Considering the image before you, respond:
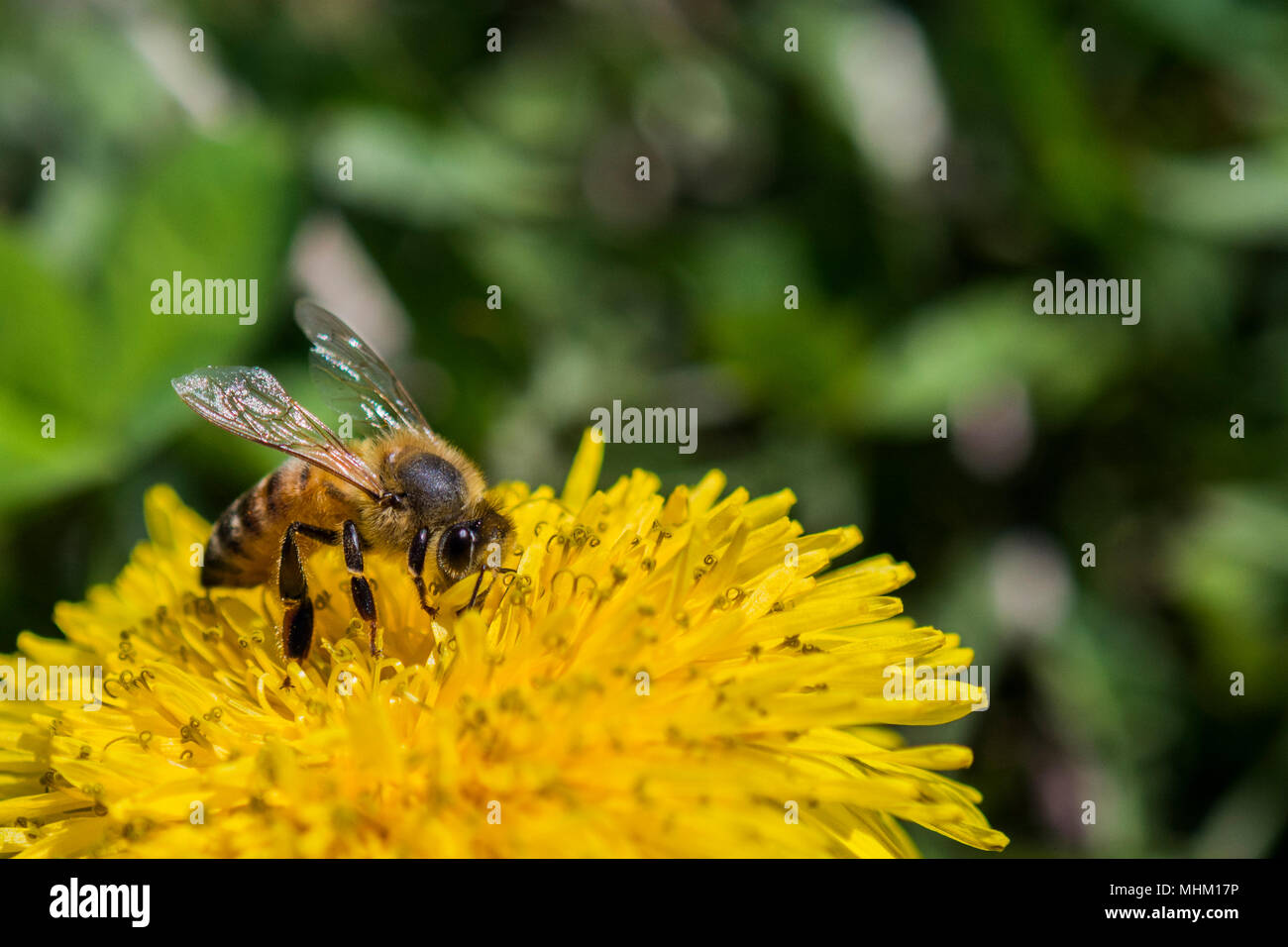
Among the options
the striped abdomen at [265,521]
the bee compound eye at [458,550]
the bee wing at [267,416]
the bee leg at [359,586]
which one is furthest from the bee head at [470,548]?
the striped abdomen at [265,521]

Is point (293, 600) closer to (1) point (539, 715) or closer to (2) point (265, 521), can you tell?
(2) point (265, 521)

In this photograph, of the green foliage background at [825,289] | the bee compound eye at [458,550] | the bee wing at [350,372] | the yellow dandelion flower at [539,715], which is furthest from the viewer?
the green foliage background at [825,289]

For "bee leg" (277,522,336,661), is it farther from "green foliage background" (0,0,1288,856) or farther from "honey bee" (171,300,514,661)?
"green foliage background" (0,0,1288,856)

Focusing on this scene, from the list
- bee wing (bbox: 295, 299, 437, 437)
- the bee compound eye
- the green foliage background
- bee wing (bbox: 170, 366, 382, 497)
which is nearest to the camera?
the bee compound eye

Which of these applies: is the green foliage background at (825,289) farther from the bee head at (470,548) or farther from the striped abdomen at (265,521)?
the bee head at (470,548)

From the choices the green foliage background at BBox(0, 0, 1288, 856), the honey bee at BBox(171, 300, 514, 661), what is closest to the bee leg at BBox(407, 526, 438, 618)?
the honey bee at BBox(171, 300, 514, 661)

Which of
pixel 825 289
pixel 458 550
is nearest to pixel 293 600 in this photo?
pixel 458 550
